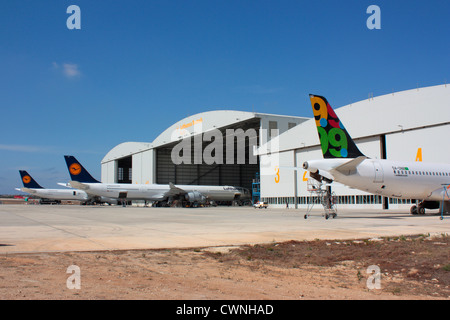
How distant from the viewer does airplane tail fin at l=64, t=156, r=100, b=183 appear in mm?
51781

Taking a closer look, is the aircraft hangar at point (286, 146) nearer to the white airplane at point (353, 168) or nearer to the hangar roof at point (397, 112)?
the hangar roof at point (397, 112)

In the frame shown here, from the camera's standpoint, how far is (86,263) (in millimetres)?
7039

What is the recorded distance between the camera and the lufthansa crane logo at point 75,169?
2047 inches

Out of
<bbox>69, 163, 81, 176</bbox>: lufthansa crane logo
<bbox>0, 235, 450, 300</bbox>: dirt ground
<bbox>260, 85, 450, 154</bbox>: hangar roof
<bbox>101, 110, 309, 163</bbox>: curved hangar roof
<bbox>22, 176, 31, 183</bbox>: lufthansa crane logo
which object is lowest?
<bbox>0, 235, 450, 300</bbox>: dirt ground

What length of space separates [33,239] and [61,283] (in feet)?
20.3

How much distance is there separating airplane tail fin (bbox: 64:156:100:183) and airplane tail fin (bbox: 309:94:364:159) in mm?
39110

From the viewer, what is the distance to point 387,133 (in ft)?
117

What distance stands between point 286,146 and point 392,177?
2525 cm

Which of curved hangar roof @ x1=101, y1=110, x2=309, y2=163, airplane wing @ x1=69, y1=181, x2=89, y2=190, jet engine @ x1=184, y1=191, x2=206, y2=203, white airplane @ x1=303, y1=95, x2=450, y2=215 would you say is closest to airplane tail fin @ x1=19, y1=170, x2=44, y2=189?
curved hangar roof @ x1=101, y1=110, x2=309, y2=163

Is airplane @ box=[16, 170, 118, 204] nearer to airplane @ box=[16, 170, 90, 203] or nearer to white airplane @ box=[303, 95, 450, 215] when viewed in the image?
airplane @ box=[16, 170, 90, 203]

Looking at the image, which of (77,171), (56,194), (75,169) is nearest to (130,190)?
(77,171)

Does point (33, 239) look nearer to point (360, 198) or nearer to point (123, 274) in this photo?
point (123, 274)

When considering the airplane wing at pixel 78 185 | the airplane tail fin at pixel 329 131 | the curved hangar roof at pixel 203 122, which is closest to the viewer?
the airplane tail fin at pixel 329 131

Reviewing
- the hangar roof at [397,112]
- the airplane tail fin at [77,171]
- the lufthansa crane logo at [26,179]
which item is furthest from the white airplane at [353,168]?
the lufthansa crane logo at [26,179]
